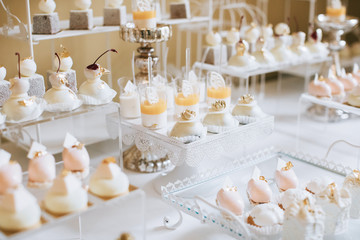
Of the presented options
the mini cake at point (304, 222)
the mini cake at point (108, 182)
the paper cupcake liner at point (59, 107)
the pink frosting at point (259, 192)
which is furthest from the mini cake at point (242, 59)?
the mini cake at point (108, 182)

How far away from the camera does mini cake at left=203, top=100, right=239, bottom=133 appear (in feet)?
8.87

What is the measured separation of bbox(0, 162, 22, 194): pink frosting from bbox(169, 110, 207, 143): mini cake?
2.99ft

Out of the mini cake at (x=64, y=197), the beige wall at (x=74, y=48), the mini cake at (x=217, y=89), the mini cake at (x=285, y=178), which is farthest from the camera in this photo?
the beige wall at (x=74, y=48)

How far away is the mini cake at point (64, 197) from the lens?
1.86m

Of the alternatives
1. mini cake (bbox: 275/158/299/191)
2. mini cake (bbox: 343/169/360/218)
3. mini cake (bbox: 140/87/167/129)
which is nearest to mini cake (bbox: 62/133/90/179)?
mini cake (bbox: 140/87/167/129)

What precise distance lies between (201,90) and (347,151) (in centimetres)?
123

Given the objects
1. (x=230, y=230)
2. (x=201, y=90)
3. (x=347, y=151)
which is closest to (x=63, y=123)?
(x=201, y=90)

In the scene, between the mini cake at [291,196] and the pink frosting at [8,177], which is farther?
the mini cake at [291,196]

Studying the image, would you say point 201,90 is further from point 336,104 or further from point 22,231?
point 22,231

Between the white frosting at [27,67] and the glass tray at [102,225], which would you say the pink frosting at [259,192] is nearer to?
the glass tray at [102,225]

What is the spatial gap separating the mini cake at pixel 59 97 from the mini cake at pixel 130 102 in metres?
0.43

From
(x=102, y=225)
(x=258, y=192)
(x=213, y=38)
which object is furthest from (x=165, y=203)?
(x=213, y=38)

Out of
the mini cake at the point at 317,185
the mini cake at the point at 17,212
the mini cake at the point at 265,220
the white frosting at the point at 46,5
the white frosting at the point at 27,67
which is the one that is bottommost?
the mini cake at the point at 265,220

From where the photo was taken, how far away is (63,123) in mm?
3516
